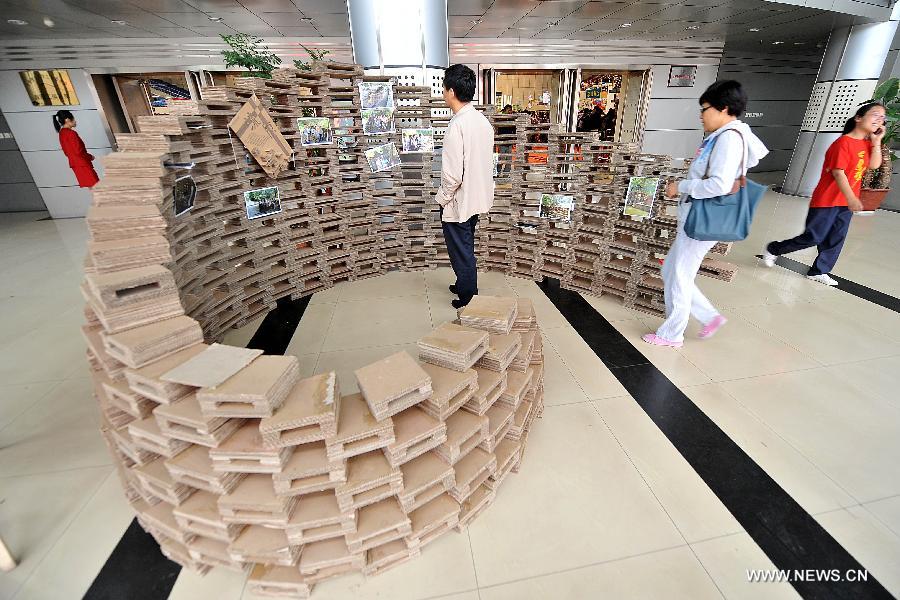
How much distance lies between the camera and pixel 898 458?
2383 mm

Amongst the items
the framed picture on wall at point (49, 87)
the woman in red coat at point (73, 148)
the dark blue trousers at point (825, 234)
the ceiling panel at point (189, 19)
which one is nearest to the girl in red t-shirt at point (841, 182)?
the dark blue trousers at point (825, 234)

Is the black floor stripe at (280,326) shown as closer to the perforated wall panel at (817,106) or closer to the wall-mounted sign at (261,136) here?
the wall-mounted sign at (261,136)

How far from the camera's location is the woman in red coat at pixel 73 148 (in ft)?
23.0

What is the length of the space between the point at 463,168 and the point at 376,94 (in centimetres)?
175

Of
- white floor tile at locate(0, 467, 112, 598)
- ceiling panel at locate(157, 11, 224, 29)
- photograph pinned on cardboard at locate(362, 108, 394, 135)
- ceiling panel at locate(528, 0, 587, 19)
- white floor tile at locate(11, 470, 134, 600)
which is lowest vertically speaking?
white floor tile at locate(11, 470, 134, 600)

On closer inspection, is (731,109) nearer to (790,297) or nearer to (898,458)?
(898,458)

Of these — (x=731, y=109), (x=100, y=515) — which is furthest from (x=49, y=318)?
(x=731, y=109)

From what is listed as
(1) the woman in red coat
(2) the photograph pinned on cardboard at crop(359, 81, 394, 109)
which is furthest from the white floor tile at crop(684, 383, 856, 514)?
(1) the woman in red coat

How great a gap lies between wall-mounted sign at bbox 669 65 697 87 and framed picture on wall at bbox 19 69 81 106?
14910 mm

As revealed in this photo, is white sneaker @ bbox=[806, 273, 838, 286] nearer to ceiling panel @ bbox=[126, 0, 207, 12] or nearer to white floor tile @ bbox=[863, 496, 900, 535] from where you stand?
white floor tile @ bbox=[863, 496, 900, 535]

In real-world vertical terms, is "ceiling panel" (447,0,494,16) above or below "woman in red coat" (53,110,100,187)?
above

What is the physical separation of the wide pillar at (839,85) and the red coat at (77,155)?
1522 centimetres

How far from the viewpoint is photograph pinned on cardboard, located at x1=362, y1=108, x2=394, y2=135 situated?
4.54m

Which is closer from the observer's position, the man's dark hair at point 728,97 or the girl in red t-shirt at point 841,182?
the man's dark hair at point 728,97
